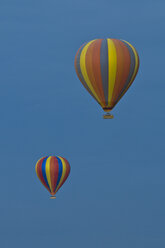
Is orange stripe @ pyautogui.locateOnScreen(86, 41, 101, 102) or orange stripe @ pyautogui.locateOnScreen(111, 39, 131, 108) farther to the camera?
orange stripe @ pyautogui.locateOnScreen(111, 39, 131, 108)

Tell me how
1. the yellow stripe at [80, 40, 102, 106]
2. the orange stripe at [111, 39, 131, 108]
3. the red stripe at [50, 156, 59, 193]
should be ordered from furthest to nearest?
the red stripe at [50, 156, 59, 193], the yellow stripe at [80, 40, 102, 106], the orange stripe at [111, 39, 131, 108]

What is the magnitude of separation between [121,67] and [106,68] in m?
1.18

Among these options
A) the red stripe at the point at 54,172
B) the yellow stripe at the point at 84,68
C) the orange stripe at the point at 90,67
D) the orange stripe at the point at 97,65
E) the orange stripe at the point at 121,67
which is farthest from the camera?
the red stripe at the point at 54,172

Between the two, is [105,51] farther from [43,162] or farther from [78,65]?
[43,162]

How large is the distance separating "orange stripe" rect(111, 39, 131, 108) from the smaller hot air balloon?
73.2ft

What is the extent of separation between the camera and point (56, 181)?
82.4 meters

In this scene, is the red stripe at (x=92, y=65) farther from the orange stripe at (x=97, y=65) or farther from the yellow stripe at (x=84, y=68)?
the yellow stripe at (x=84, y=68)

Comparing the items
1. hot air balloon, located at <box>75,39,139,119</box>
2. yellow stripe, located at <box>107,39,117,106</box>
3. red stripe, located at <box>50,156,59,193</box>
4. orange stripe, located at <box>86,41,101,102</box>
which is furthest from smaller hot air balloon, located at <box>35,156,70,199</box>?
yellow stripe, located at <box>107,39,117,106</box>

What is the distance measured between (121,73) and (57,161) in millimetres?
24414

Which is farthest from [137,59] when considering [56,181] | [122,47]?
[56,181]

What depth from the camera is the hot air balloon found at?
60.8 m

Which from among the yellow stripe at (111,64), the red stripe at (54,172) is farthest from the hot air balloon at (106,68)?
the red stripe at (54,172)

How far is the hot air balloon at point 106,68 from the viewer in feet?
199

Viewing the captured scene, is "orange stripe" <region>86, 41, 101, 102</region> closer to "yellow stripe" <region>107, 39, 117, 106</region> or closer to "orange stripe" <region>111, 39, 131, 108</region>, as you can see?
"yellow stripe" <region>107, 39, 117, 106</region>
